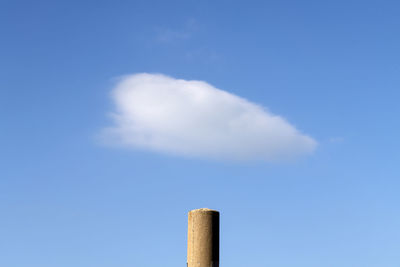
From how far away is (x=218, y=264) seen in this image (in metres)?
15.4

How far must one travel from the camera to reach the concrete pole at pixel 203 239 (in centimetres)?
1521

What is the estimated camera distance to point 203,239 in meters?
15.3

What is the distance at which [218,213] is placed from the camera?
51.5ft

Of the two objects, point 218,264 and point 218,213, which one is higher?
point 218,213

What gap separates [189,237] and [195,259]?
1.75 feet

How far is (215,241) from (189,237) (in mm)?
607

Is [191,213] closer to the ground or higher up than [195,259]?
higher up

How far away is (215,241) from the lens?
15.4 m

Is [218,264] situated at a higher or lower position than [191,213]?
lower

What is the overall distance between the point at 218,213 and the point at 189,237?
2.92 feet

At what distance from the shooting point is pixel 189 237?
50.6 ft

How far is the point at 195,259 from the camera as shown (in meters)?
15.2

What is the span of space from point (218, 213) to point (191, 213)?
65 centimetres

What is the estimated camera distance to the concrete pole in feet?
49.9
